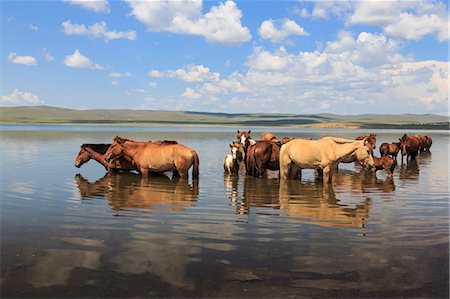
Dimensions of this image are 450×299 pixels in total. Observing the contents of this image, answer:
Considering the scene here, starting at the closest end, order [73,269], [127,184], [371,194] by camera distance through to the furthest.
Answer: [73,269] → [371,194] → [127,184]

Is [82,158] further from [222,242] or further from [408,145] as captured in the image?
[408,145]

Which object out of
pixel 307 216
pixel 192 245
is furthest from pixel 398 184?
pixel 192 245

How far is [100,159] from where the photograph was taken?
17797 mm

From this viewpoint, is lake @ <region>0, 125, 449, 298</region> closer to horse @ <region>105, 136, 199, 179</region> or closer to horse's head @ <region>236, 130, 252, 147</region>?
horse @ <region>105, 136, 199, 179</region>

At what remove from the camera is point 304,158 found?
1445cm

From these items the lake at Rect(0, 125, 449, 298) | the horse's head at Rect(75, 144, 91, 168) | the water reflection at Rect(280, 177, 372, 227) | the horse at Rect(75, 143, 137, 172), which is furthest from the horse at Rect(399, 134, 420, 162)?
the horse's head at Rect(75, 144, 91, 168)

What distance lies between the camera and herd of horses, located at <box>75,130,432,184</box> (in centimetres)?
1423

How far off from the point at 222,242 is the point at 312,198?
17.2 ft

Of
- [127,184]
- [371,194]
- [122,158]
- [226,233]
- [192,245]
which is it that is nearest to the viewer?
[192,245]

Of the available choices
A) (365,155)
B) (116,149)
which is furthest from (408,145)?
(116,149)

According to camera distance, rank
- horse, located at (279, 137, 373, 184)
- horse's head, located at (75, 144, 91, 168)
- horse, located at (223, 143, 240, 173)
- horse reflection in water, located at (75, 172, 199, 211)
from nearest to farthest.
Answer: horse reflection in water, located at (75, 172, 199, 211)
horse, located at (279, 137, 373, 184)
horse, located at (223, 143, 240, 173)
horse's head, located at (75, 144, 91, 168)

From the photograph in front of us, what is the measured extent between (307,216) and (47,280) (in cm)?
578

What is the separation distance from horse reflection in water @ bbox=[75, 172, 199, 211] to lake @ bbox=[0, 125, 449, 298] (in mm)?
53

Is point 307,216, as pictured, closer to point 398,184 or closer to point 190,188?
point 190,188
